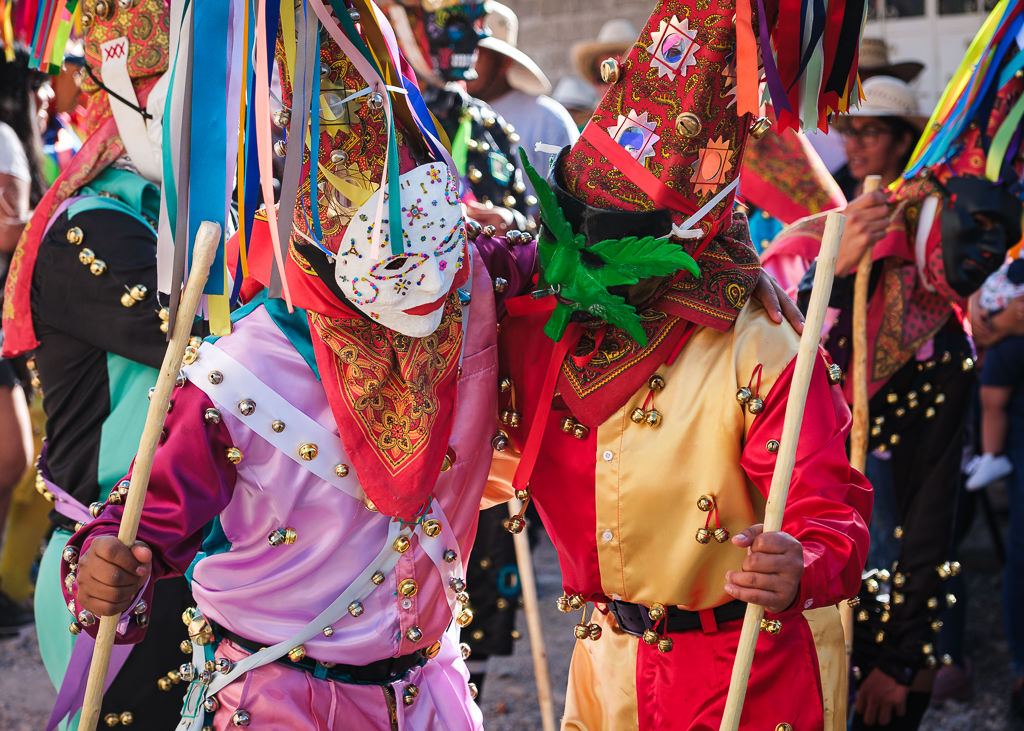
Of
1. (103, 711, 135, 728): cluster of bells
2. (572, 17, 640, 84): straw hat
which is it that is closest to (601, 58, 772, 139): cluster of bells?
(103, 711, 135, 728): cluster of bells

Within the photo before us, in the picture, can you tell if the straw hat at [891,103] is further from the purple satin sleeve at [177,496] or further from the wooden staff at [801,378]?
the purple satin sleeve at [177,496]

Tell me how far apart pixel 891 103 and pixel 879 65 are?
3.07 feet

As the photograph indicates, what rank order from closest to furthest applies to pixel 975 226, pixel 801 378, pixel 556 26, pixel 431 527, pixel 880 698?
pixel 801 378 < pixel 431 527 < pixel 975 226 < pixel 880 698 < pixel 556 26

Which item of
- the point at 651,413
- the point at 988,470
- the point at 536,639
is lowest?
the point at 988,470

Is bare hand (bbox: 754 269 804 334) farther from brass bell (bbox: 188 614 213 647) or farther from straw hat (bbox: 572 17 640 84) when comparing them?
straw hat (bbox: 572 17 640 84)

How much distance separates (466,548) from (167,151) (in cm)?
100

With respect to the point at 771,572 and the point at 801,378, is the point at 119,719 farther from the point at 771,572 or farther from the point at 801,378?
the point at 801,378

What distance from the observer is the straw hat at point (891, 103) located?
4523mm

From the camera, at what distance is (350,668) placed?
2303 mm

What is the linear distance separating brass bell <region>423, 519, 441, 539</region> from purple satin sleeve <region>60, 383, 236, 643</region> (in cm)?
39

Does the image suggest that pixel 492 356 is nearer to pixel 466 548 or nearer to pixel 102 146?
pixel 466 548

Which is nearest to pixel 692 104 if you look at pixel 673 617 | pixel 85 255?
pixel 673 617

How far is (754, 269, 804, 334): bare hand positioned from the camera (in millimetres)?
2307

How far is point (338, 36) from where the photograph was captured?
2.04 meters
